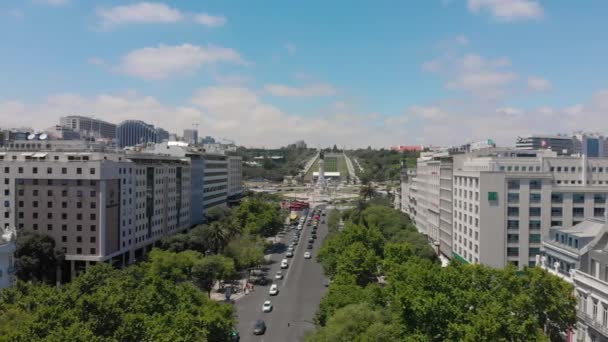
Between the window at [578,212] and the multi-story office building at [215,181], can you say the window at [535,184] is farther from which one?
the multi-story office building at [215,181]

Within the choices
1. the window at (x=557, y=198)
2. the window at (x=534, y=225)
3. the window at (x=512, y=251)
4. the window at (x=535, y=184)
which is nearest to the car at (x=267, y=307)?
the window at (x=512, y=251)

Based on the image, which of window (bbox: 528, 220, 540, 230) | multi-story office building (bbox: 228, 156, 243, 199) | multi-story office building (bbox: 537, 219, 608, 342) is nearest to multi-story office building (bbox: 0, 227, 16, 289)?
multi-story office building (bbox: 537, 219, 608, 342)

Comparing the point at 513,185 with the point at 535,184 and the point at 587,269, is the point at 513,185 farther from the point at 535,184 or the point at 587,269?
the point at 587,269

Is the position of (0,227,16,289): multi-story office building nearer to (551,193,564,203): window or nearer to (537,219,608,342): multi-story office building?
(537,219,608,342): multi-story office building

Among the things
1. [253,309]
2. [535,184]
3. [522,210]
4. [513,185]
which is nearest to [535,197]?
[535,184]

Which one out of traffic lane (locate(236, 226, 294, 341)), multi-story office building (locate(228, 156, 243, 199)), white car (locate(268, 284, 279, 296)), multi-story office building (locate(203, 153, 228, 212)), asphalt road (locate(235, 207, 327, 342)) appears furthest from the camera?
multi-story office building (locate(228, 156, 243, 199))
